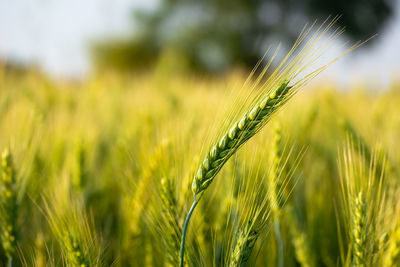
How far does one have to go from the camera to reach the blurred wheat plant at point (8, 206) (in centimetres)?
80

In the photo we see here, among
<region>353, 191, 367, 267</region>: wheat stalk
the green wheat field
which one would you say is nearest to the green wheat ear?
the green wheat field

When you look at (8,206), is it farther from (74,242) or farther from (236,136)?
(236,136)

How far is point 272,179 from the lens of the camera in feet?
2.51

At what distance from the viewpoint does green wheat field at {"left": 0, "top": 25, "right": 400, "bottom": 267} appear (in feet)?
2.20

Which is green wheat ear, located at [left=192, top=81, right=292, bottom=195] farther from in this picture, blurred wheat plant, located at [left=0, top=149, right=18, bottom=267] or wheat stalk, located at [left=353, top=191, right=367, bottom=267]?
blurred wheat plant, located at [left=0, top=149, right=18, bottom=267]

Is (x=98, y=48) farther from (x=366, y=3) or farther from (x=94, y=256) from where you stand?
(x=94, y=256)

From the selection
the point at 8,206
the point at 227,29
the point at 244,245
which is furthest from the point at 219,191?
the point at 227,29

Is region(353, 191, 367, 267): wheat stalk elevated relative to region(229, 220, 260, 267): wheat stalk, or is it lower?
elevated

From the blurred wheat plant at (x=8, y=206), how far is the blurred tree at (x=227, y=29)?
11.9 m

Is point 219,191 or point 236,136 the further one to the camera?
point 219,191

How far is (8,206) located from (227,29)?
13.1 m

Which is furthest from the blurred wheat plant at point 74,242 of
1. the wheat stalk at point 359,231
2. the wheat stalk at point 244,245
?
the wheat stalk at point 359,231

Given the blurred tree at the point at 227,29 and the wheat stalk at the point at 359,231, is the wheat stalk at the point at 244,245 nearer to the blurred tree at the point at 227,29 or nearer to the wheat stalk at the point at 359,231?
the wheat stalk at the point at 359,231

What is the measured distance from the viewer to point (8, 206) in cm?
83
